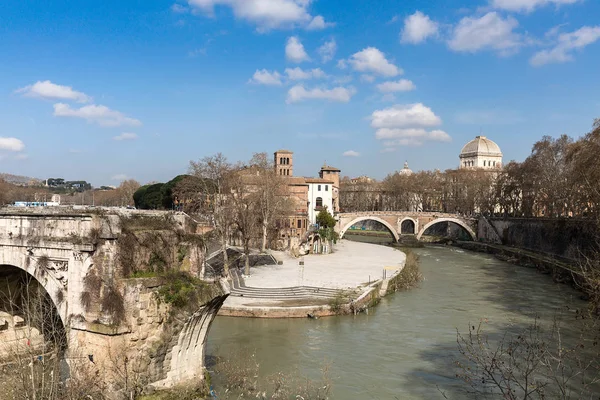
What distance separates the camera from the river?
49.0ft

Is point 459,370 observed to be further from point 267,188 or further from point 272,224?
point 272,224

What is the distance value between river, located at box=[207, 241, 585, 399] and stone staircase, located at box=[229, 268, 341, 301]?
2849 millimetres

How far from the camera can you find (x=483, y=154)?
106m

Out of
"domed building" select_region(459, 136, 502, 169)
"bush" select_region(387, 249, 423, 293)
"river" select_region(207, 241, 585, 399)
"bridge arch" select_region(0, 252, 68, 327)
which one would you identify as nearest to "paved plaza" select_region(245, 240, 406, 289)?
"bush" select_region(387, 249, 423, 293)

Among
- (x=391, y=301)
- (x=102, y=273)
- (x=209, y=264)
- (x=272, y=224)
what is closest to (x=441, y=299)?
(x=391, y=301)

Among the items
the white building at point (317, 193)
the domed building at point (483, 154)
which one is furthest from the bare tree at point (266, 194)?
the domed building at point (483, 154)

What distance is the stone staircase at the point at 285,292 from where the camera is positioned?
24.7 meters

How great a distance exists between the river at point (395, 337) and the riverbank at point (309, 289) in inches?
27.0

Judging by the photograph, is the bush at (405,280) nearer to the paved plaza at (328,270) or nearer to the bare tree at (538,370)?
the paved plaza at (328,270)

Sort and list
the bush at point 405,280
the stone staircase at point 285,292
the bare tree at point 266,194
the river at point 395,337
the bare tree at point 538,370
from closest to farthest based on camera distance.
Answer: the bare tree at point 538,370 < the river at point 395,337 < the stone staircase at point 285,292 < the bush at point 405,280 < the bare tree at point 266,194

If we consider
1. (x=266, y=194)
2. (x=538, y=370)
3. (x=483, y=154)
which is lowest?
(x=538, y=370)

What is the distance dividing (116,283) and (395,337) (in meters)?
13.0

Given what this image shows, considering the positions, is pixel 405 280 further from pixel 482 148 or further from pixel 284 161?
pixel 482 148

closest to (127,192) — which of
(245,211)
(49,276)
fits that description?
(245,211)
